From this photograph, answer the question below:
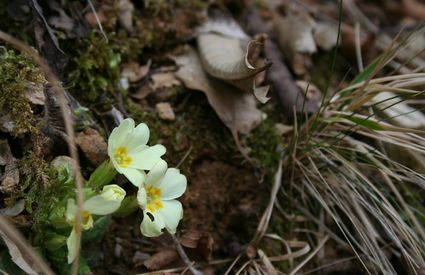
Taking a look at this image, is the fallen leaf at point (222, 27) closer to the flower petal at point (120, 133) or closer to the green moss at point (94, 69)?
the green moss at point (94, 69)

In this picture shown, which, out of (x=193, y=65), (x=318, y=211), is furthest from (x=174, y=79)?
(x=318, y=211)

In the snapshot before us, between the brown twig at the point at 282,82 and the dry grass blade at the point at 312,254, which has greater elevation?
the brown twig at the point at 282,82

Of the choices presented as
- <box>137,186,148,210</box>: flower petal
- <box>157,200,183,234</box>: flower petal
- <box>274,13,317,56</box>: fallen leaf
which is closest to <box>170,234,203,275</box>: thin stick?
<box>157,200,183,234</box>: flower petal

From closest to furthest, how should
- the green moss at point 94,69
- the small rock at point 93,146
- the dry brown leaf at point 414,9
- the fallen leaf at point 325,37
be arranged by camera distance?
the small rock at point 93,146 → the green moss at point 94,69 → the fallen leaf at point 325,37 → the dry brown leaf at point 414,9

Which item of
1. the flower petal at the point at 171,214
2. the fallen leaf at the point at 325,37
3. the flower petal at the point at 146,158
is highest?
the fallen leaf at the point at 325,37

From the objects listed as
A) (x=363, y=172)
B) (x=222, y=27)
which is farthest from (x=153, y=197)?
(x=222, y=27)

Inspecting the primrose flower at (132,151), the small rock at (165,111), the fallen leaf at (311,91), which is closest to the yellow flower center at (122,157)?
the primrose flower at (132,151)

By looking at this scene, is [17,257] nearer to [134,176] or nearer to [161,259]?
[134,176]
